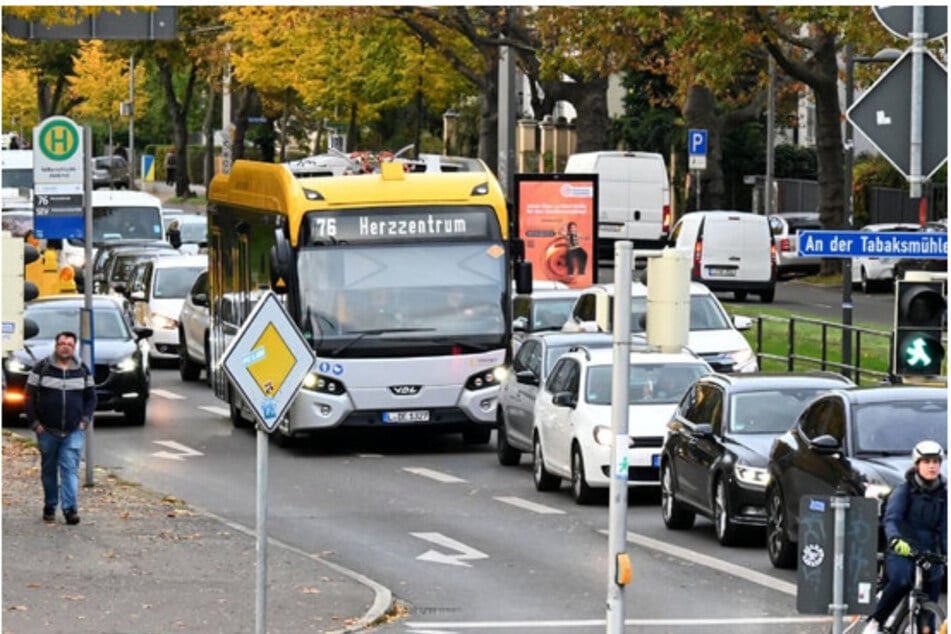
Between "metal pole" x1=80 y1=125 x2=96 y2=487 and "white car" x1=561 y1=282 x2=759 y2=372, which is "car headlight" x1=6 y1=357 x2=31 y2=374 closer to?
"metal pole" x1=80 y1=125 x2=96 y2=487

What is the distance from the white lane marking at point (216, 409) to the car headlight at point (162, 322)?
6.11 meters

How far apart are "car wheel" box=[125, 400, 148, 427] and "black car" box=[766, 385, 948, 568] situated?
1364 centimetres

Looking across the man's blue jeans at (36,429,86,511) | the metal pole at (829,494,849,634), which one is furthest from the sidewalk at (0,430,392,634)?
the metal pole at (829,494,849,634)

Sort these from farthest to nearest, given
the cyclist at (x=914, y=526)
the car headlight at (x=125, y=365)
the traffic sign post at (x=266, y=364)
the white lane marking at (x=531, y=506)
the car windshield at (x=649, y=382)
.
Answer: the car headlight at (x=125, y=365), the car windshield at (x=649, y=382), the white lane marking at (x=531, y=506), the traffic sign post at (x=266, y=364), the cyclist at (x=914, y=526)

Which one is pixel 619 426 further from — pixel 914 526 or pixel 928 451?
pixel 914 526

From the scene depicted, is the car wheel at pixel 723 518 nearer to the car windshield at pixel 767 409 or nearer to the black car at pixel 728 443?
the black car at pixel 728 443

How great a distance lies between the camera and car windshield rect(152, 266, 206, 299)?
137ft

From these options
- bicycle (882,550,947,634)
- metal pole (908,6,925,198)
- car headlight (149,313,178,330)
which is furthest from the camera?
car headlight (149,313,178,330)

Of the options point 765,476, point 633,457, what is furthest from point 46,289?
point 765,476

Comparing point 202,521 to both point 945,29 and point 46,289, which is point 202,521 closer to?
point 945,29

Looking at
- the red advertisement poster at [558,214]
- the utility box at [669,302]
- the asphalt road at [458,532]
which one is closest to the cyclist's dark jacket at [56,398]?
the asphalt road at [458,532]

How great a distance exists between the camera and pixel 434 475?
27.7 meters

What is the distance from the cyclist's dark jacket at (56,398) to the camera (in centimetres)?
2228

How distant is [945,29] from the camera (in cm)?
1512
